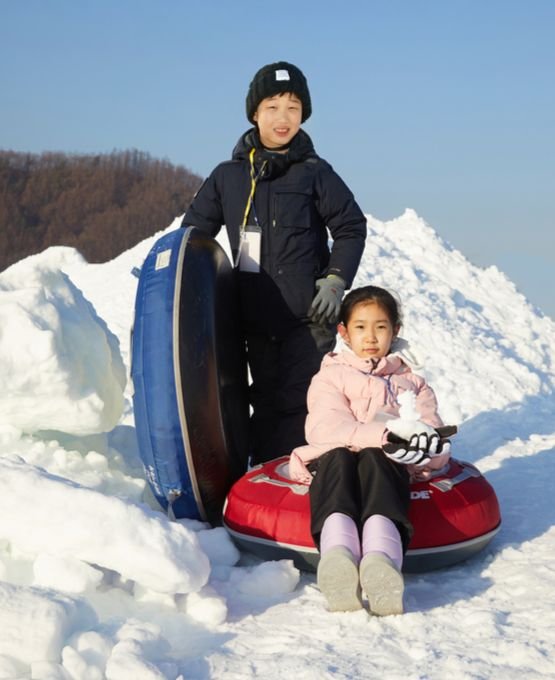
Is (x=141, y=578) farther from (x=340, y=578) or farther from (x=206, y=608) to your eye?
(x=340, y=578)

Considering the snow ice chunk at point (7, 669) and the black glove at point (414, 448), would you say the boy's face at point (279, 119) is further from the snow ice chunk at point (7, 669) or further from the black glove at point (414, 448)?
the snow ice chunk at point (7, 669)

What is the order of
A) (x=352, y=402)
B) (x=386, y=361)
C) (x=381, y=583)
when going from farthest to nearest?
(x=386, y=361)
(x=352, y=402)
(x=381, y=583)

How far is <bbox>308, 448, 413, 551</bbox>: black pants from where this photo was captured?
128 inches

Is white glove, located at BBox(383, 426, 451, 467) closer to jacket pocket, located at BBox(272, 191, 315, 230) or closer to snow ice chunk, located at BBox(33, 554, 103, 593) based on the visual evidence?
snow ice chunk, located at BBox(33, 554, 103, 593)

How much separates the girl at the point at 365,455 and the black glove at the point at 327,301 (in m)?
0.26

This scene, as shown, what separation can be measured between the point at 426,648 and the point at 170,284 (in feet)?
6.40

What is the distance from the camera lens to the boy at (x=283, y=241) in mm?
4613

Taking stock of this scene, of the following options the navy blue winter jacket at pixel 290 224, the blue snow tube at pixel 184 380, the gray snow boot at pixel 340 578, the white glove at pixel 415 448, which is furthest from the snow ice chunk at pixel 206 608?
the navy blue winter jacket at pixel 290 224

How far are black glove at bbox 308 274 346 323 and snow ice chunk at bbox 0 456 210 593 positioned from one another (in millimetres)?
1616

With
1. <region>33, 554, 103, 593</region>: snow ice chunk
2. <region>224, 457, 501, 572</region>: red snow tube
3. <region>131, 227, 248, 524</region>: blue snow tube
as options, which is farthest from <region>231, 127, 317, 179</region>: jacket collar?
<region>33, 554, 103, 593</region>: snow ice chunk

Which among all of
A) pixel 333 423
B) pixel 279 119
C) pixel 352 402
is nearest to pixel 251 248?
pixel 279 119

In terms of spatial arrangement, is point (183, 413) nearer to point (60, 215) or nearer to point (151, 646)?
point (151, 646)

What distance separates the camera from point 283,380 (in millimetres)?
4758

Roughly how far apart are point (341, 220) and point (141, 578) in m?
2.35
